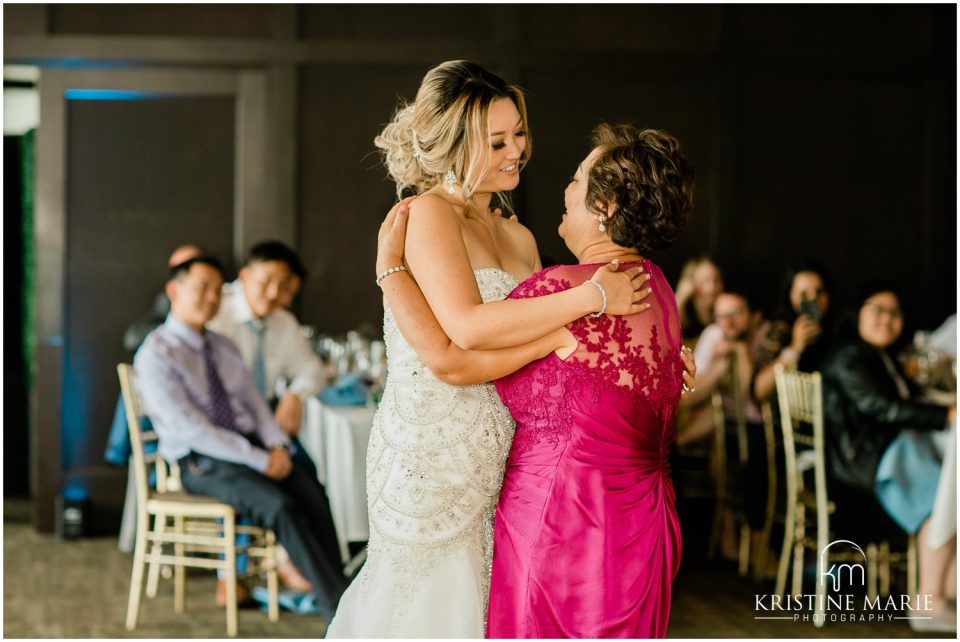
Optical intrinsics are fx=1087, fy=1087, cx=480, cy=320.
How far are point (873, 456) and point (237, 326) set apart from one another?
9.68 feet

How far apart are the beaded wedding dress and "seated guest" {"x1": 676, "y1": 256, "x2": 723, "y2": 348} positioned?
4007 millimetres

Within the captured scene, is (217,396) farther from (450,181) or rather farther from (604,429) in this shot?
(604,429)

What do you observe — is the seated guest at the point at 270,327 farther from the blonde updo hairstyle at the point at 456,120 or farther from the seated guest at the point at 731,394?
the blonde updo hairstyle at the point at 456,120

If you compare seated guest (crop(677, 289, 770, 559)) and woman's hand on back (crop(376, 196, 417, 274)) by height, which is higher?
woman's hand on back (crop(376, 196, 417, 274))

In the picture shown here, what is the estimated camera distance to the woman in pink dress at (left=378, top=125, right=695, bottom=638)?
1984 mm

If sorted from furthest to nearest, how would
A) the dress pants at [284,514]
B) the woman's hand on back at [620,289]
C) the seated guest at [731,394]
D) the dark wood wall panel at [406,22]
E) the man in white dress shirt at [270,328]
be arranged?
1. the dark wood wall panel at [406,22]
2. the seated guest at [731,394]
3. the man in white dress shirt at [270,328]
4. the dress pants at [284,514]
5. the woman's hand on back at [620,289]

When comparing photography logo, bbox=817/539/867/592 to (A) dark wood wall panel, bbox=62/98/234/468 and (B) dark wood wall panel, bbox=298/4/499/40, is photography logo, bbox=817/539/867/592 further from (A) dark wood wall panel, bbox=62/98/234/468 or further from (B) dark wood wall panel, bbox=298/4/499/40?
(A) dark wood wall panel, bbox=62/98/234/468

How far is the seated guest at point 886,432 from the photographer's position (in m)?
4.31

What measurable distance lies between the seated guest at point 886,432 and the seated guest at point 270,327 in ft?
7.77

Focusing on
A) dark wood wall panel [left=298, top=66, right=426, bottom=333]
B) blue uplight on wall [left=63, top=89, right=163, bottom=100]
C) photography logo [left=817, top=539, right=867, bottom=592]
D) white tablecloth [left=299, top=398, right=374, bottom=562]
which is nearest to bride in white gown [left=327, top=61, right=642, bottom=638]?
white tablecloth [left=299, top=398, right=374, bottom=562]

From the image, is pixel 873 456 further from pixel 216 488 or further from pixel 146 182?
pixel 146 182

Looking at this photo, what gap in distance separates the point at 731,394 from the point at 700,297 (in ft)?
2.03

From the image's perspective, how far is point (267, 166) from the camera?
637 cm

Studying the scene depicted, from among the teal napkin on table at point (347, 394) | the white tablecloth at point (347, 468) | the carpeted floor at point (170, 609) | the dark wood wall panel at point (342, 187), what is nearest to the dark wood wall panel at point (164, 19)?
the dark wood wall panel at point (342, 187)
